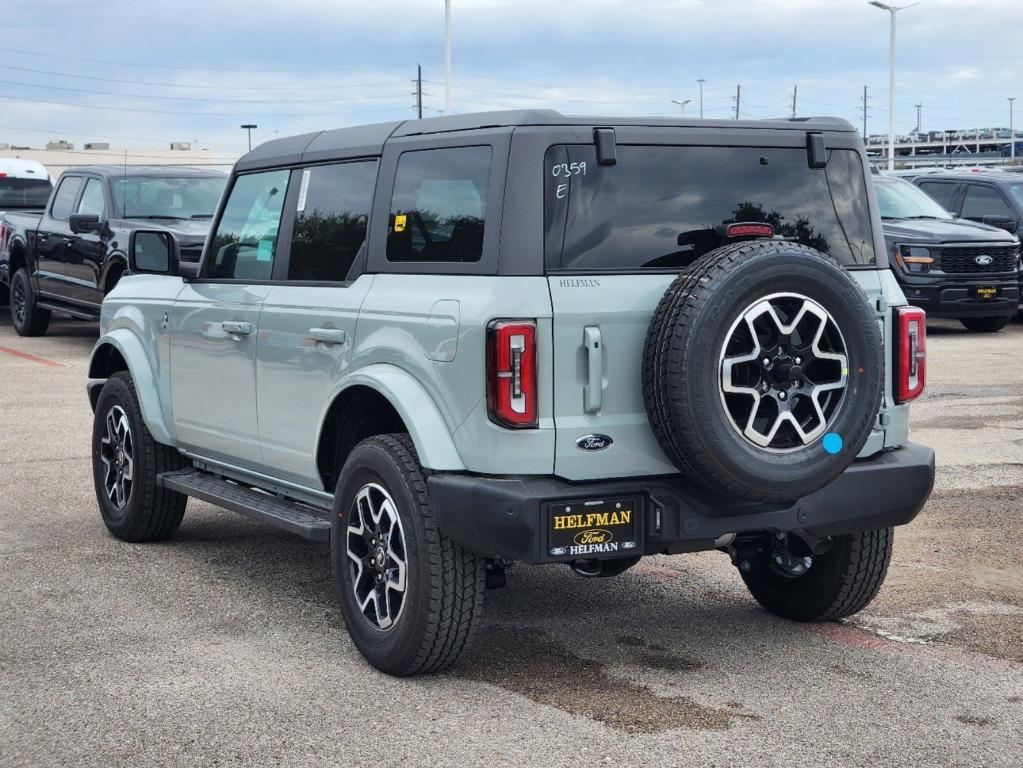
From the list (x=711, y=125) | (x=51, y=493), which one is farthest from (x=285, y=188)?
(x=51, y=493)

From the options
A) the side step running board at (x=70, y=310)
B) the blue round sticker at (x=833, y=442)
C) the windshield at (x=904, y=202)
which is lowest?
the side step running board at (x=70, y=310)

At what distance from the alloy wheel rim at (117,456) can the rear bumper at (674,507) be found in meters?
2.95

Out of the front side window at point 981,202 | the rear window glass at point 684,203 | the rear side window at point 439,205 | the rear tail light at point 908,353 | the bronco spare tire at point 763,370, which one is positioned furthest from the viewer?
the front side window at point 981,202

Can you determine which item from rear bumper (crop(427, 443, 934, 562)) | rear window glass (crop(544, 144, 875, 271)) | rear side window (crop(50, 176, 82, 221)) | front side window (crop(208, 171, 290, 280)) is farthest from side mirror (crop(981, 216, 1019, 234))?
rear bumper (crop(427, 443, 934, 562))

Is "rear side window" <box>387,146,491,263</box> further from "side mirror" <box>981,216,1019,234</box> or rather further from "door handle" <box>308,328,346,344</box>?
"side mirror" <box>981,216,1019,234</box>

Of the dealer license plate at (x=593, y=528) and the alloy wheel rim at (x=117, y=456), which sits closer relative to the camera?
the dealer license plate at (x=593, y=528)

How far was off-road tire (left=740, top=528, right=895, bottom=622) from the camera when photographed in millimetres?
5570

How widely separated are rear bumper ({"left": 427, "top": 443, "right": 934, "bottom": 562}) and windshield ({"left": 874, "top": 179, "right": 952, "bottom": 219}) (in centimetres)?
1350

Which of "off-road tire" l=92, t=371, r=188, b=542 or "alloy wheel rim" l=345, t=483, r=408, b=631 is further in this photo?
"off-road tire" l=92, t=371, r=188, b=542

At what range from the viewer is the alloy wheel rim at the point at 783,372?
4613mm

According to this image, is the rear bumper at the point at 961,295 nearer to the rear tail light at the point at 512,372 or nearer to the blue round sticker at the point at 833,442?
the blue round sticker at the point at 833,442

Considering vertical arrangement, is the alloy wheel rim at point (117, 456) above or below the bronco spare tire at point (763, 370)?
below

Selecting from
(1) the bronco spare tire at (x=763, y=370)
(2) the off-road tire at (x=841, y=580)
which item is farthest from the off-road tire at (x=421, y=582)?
(2) the off-road tire at (x=841, y=580)

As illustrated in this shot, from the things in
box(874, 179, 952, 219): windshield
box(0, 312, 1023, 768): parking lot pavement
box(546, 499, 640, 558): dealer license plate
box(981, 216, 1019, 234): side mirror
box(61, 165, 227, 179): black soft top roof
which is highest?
box(61, 165, 227, 179): black soft top roof
